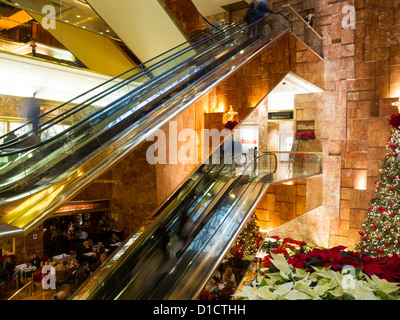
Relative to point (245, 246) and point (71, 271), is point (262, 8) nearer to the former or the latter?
point (245, 246)

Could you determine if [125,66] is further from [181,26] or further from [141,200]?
[141,200]

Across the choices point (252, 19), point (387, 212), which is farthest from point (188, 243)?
point (252, 19)

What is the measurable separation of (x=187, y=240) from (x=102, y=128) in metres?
2.40

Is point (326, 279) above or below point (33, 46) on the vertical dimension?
below

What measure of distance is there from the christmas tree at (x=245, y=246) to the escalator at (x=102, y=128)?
2.19 metres

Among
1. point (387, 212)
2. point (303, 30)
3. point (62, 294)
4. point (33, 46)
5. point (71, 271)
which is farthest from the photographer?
point (303, 30)

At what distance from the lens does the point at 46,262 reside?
21.8 ft

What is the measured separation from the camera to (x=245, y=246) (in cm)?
553

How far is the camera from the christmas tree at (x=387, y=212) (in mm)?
6695

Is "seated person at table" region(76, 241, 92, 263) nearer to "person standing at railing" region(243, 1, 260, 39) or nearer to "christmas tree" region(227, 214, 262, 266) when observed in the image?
"christmas tree" region(227, 214, 262, 266)

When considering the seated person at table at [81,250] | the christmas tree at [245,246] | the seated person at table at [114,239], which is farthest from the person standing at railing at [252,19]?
the seated person at table at [81,250]

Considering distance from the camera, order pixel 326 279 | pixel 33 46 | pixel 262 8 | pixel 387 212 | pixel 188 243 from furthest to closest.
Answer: pixel 262 8
pixel 33 46
pixel 387 212
pixel 188 243
pixel 326 279

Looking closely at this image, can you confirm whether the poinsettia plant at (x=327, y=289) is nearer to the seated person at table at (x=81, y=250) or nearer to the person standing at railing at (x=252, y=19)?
the seated person at table at (x=81, y=250)

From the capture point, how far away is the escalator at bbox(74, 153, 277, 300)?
4.09 meters
